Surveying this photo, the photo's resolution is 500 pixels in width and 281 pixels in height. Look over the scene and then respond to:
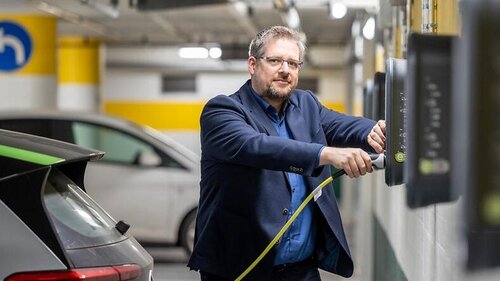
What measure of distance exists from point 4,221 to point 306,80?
2316 cm

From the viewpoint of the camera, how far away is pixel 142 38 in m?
24.1

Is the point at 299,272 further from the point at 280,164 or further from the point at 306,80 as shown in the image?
the point at 306,80

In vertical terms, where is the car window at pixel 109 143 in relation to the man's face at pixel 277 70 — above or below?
below

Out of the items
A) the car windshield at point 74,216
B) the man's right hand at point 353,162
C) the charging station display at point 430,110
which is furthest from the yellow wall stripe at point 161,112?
the charging station display at point 430,110

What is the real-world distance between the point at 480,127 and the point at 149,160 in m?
11.3

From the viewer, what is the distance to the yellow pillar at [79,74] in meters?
23.3

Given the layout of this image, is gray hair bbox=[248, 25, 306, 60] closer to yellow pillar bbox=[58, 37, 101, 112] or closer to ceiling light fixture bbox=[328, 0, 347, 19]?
ceiling light fixture bbox=[328, 0, 347, 19]

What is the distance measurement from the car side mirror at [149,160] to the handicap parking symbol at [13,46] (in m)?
2.94

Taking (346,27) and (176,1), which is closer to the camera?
(176,1)

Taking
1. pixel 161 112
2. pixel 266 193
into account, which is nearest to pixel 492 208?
pixel 266 193

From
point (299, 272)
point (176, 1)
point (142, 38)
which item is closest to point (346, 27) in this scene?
point (142, 38)

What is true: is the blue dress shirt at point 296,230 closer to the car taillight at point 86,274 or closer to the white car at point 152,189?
the car taillight at point 86,274

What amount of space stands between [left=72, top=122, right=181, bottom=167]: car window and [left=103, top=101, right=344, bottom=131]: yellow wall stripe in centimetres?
1320

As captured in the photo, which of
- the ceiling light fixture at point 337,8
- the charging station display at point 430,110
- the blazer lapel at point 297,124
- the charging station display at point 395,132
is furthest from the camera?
the ceiling light fixture at point 337,8
